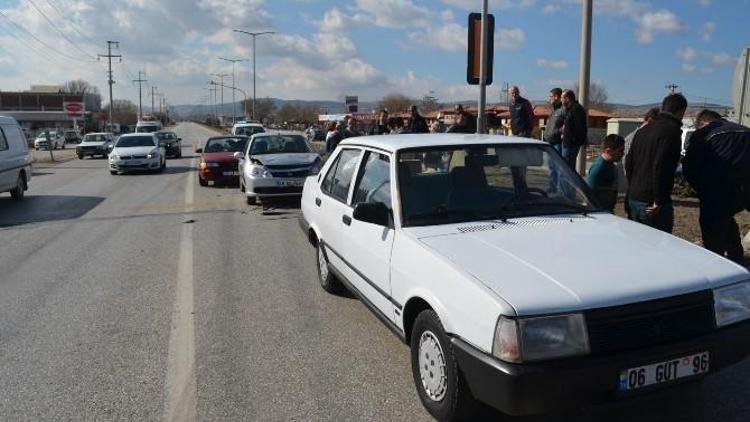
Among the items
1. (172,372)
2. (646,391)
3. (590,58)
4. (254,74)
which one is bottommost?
(172,372)

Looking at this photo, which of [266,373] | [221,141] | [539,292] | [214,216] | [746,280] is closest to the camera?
[539,292]

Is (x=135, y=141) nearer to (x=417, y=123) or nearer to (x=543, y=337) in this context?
(x=417, y=123)

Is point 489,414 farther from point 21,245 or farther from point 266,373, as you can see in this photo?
point 21,245

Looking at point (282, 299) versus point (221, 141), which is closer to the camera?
point (282, 299)

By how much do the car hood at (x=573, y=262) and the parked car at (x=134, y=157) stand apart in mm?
19916

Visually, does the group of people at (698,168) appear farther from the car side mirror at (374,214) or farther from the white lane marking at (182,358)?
the white lane marking at (182,358)

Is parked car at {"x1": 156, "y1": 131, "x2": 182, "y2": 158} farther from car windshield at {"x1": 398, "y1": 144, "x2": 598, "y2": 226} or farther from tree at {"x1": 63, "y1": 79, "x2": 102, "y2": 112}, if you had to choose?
tree at {"x1": 63, "y1": 79, "x2": 102, "y2": 112}

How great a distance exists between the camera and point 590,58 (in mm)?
9586

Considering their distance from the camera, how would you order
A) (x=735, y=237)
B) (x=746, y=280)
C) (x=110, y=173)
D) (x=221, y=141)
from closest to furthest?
(x=746, y=280) < (x=735, y=237) < (x=221, y=141) < (x=110, y=173)

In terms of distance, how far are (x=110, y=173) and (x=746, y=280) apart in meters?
22.9

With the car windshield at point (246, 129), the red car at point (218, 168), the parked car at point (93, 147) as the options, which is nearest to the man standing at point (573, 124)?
the red car at point (218, 168)

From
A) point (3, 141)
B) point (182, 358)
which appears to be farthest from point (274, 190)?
point (182, 358)

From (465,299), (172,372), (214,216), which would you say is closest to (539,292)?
(465,299)

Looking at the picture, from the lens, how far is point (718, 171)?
548cm
